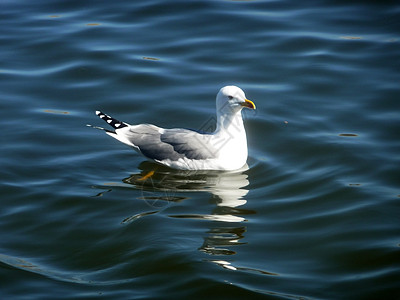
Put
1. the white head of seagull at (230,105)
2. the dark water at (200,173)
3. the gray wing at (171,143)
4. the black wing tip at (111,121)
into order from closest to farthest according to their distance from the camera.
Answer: the dark water at (200,173), the white head of seagull at (230,105), the gray wing at (171,143), the black wing tip at (111,121)

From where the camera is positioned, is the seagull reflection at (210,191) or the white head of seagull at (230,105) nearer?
the seagull reflection at (210,191)

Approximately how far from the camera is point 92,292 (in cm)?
607

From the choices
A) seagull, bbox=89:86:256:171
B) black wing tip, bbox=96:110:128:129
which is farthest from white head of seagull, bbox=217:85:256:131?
black wing tip, bbox=96:110:128:129

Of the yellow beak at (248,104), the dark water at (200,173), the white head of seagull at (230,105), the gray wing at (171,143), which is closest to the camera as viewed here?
the dark water at (200,173)

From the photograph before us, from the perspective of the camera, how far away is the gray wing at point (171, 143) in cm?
838

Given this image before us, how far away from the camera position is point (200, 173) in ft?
27.6

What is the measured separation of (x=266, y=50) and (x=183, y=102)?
2.34 meters

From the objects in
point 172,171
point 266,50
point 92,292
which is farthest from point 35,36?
point 92,292

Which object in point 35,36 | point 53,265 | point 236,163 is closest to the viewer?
point 53,265

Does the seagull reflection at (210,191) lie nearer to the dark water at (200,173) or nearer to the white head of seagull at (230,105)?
the dark water at (200,173)

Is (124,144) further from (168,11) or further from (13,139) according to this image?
(168,11)

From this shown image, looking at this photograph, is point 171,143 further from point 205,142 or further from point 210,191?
point 210,191

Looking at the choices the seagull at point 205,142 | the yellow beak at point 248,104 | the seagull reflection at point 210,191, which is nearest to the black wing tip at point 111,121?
the seagull at point 205,142

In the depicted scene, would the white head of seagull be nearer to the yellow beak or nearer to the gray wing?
the yellow beak
